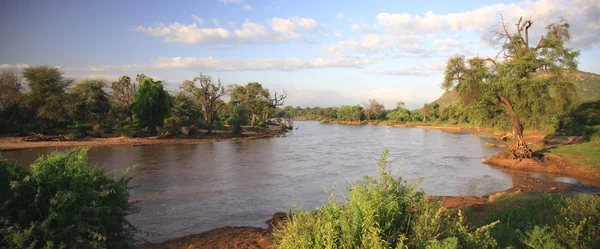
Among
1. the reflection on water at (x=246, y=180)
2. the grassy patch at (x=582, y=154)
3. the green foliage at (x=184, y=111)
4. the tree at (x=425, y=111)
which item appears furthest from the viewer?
the tree at (x=425, y=111)

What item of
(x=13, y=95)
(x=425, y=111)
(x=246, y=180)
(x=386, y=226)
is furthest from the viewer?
(x=425, y=111)

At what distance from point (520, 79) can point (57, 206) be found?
842 inches

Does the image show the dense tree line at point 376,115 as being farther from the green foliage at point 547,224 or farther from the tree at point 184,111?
the green foliage at point 547,224

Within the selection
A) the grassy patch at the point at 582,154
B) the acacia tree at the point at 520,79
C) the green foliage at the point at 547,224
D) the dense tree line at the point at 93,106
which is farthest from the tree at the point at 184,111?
the green foliage at the point at 547,224

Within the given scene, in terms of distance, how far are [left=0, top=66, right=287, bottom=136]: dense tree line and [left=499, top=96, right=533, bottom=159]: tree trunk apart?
30.1m

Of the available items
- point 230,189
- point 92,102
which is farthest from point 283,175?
point 92,102

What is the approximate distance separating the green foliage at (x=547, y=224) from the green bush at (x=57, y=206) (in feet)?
20.1

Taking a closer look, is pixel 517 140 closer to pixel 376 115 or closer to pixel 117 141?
pixel 117 141

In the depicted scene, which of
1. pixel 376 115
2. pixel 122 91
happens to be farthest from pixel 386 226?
pixel 376 115

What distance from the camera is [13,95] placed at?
3072 centimetres

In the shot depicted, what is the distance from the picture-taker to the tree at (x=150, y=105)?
37.0m

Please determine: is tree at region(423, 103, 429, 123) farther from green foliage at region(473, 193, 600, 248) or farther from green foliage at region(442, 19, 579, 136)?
green foliage at region(473, 193, 600, 248)

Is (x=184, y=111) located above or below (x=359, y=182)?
above

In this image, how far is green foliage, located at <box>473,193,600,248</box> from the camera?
4.71 m
